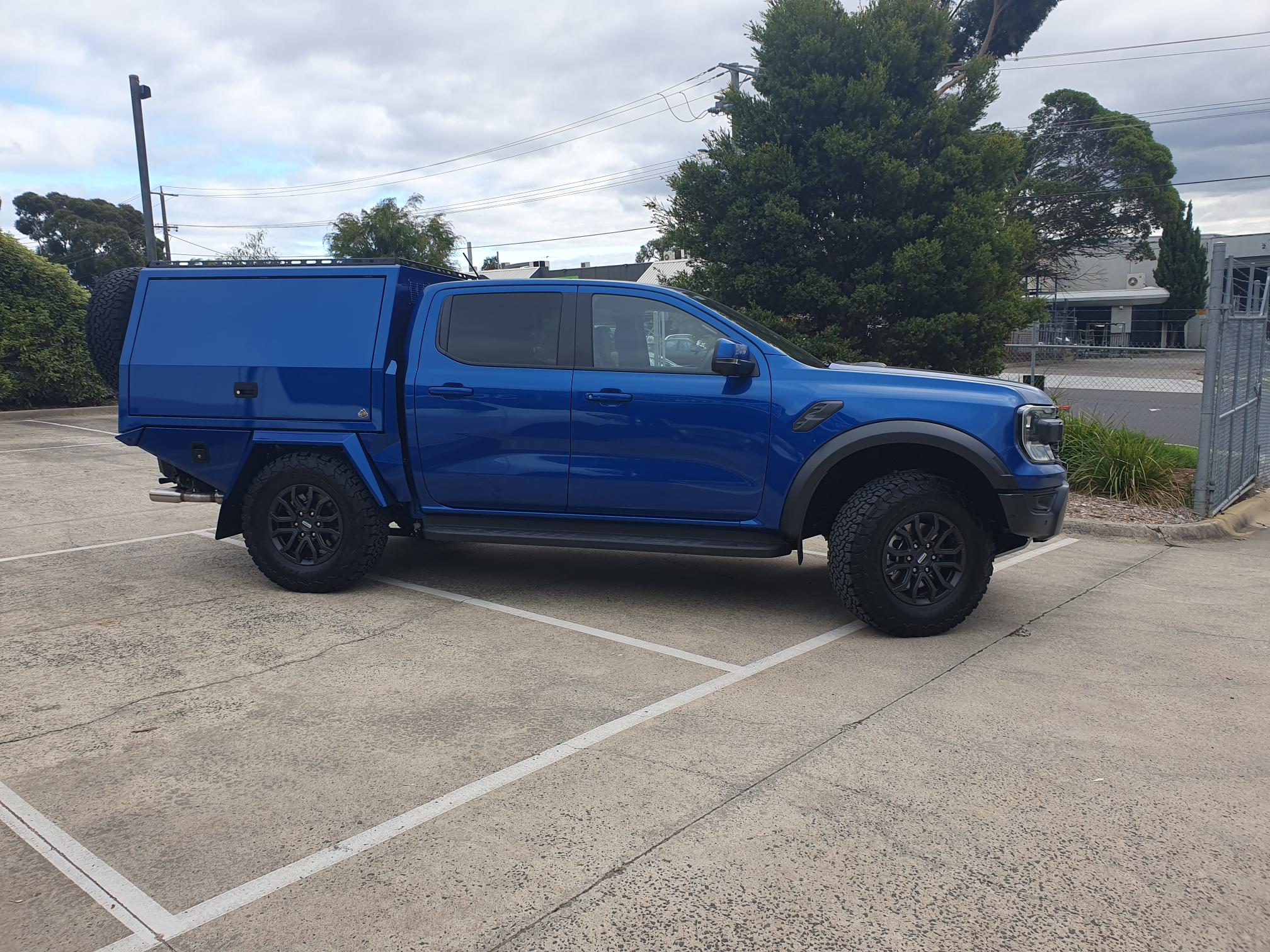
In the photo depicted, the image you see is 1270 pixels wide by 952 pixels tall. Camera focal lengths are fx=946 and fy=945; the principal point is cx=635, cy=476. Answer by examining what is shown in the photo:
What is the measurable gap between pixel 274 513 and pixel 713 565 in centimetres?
308

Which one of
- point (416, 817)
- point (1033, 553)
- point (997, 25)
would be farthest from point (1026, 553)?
point (997, 25)

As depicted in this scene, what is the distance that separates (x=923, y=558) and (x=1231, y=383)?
5.21m

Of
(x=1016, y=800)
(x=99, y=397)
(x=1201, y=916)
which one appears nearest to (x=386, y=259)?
(x=1016, y=800)

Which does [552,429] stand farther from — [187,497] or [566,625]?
[187,497]

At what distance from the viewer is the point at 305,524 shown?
5.95 metres

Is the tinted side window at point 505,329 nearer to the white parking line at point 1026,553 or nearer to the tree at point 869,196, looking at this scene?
the white parking line at point 1026,553

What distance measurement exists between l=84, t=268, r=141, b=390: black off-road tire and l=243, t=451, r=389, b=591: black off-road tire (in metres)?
1.39

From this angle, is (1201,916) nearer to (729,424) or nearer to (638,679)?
(638,679)

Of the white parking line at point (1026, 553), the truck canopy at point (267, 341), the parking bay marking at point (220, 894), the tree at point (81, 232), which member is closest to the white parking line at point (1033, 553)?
the white parking line at point (1026, 553)

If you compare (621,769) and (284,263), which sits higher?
(284,263)

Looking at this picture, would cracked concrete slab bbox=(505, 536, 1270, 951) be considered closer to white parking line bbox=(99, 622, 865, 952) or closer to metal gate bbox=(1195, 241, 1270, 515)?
white parking line bbox=(99, 622, 865, 952)

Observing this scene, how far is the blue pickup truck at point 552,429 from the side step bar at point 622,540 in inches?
0.5

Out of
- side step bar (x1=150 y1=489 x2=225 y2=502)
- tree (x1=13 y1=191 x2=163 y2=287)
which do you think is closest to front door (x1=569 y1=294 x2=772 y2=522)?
side step bar (x1=150 y1=489 x2=225 y2=502)

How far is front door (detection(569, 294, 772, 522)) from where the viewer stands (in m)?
5.32
